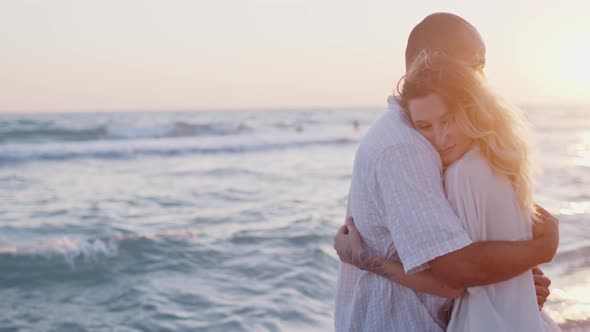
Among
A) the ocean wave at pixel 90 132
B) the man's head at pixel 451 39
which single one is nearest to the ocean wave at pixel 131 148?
the ocean wave at pixel 90 132

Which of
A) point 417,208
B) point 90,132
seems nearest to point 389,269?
point 417,208

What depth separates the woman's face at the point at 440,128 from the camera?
2.08 meters

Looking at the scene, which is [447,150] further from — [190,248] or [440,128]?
[190,248]

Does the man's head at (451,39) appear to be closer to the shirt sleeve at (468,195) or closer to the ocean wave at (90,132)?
the shirt sleeve at (468,195)

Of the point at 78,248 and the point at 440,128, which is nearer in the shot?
the point at 440,128

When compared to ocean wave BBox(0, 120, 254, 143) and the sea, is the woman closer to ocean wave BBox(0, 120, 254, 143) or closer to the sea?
the sea

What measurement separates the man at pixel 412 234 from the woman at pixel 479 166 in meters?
0.05

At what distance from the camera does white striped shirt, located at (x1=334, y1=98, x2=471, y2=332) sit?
6.57 feet

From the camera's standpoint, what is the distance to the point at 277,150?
26.4 metres

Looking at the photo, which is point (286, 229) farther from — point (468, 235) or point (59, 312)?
point (468, 235)

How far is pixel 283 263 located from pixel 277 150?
18.9 metres

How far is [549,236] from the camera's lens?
7.23 ft

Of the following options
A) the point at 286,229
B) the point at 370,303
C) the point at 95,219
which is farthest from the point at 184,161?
the point at 370,303

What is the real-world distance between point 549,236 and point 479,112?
1.71ft
